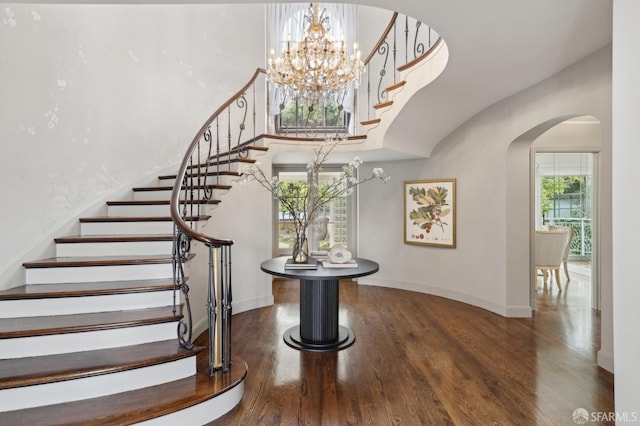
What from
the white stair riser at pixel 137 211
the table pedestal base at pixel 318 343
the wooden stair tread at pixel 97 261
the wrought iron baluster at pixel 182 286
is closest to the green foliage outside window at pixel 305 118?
the white stair riser at pixel 137 211

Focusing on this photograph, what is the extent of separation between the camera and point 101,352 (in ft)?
7.25

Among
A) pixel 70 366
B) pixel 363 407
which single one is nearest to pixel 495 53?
pixel 363 407

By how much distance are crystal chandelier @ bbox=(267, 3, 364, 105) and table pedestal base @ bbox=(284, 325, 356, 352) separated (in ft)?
8.96

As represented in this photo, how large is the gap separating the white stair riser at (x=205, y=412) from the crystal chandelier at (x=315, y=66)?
10.3 feet

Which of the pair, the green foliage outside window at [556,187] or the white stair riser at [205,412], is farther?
the green foliage outside window at [556,187]

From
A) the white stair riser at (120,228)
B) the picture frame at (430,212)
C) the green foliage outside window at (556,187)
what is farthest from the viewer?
the green foliage outside window at (556,187)

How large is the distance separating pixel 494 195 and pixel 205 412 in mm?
3869

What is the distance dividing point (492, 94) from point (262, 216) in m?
3.07

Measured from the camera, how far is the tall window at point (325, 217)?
601 centimetres

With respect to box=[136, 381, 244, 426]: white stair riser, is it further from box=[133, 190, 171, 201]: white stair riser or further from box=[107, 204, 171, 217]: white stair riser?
box=[133, 190, 171, 201]: white stair riser

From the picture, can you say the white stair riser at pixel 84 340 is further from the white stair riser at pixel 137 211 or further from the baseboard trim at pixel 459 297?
the baseboard trim at pixel 459 297

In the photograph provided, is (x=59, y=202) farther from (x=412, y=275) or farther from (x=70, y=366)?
Result: (x=412, y=275)

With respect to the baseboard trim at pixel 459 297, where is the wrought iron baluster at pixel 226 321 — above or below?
above

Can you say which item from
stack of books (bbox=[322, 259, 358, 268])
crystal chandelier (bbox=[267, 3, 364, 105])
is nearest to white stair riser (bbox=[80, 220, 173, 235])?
stack of books (bbox=[322, 259, 358, 268])
